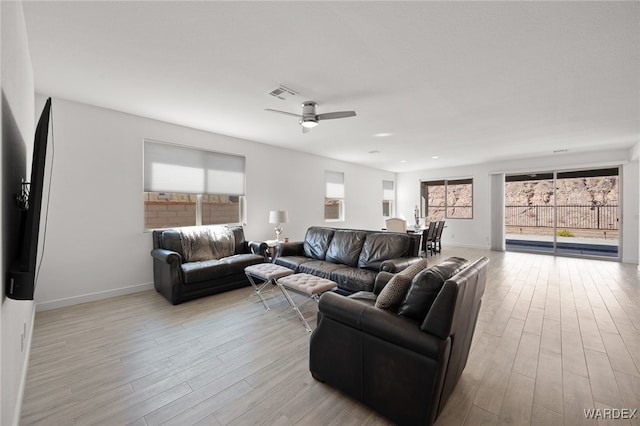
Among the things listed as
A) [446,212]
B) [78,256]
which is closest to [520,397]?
[78,256]

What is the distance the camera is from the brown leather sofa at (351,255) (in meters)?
3.33

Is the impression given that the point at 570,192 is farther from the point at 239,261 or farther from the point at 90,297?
the point at 90,297

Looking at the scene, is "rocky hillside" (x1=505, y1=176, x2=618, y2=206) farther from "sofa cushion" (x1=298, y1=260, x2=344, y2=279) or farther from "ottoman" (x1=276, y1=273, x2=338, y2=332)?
"ottoman" (x1=276, y1=273, x2=338, y2=332)

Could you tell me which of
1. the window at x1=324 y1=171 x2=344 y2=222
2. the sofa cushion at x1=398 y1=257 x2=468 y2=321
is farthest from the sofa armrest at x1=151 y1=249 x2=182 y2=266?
the window at x1=324 y1=171 x2=344 y2=222

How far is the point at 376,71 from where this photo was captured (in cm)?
270

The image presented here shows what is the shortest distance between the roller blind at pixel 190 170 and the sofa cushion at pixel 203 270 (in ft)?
4.59

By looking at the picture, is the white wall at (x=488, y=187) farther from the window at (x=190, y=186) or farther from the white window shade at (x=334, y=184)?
the window at (x=190, y=186)

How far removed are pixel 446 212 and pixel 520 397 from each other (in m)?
7.99

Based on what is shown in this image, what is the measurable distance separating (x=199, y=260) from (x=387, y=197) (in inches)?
288

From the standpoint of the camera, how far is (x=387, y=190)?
32.2ft

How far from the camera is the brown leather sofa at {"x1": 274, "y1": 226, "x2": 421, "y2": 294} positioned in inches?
131

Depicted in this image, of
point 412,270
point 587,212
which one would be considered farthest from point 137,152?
point 587,212

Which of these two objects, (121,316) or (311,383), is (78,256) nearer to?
(121,316)

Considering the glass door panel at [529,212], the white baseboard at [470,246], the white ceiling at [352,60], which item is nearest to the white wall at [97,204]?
the white ceiling at [352,60]
